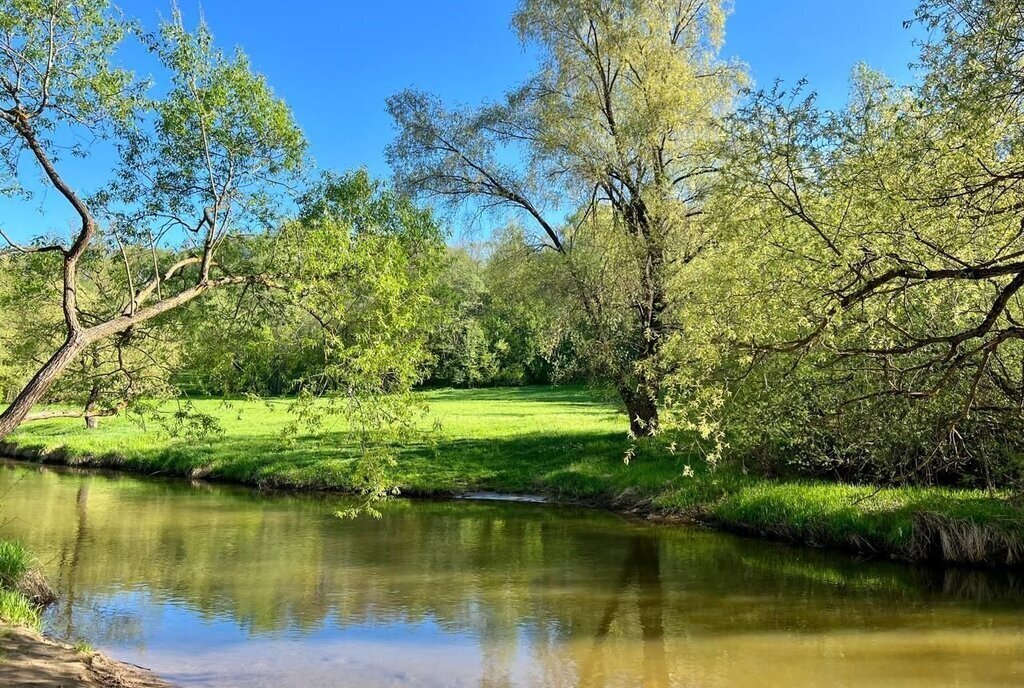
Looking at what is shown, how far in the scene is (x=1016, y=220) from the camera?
8547mm

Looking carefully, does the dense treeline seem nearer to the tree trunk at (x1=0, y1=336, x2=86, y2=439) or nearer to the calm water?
the tree trunk at (x1=0, y1=336, x2=86, y2=439)

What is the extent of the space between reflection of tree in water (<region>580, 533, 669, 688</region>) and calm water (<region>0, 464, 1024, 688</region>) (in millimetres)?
35

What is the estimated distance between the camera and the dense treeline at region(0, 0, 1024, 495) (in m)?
7.98

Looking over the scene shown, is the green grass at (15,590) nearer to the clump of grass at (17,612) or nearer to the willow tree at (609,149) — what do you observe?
the clump of grass at (17,612)

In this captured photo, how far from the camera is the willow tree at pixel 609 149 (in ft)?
64.2

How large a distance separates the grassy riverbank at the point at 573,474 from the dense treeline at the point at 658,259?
2.74ft

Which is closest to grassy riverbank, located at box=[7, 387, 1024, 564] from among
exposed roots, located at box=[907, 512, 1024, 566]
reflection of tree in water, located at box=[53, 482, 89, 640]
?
exposed roots, located at box=[907, 512, 1024, 566]

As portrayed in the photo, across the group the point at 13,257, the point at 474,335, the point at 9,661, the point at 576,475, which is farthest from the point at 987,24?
the point at 474,335

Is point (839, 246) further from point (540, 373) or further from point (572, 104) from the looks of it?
point (540, 373)

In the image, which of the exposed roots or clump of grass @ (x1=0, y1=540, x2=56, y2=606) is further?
the exposed roots

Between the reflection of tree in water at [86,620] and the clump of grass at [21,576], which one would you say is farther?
the clump of grass at [21,576]

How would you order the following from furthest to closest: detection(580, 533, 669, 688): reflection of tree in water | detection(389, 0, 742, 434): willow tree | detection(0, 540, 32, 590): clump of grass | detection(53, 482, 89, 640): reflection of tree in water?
detection(389, 0, 742, 434): willow tree → detection(0, 540, 32, 590): clump of grass → detection(53, 482, 89, 640): reflection of tree in water → detection(580, 533, 669, 688): reflection of tree in water

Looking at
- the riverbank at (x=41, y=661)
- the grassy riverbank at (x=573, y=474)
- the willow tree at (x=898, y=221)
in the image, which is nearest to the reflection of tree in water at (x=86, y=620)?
the riverbank at (x=41, y=661)

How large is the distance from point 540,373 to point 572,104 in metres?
40.8
